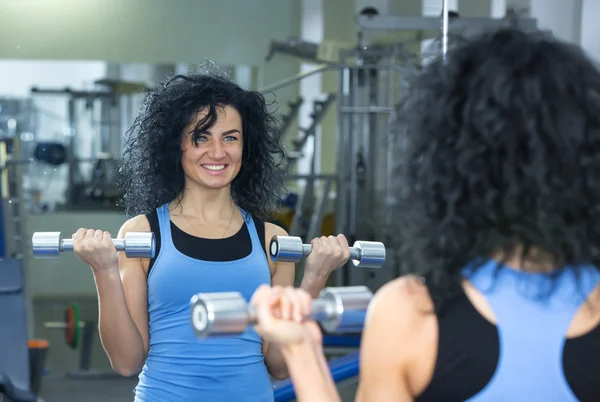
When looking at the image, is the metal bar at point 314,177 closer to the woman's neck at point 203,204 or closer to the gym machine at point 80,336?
the gym machine at point 80,336

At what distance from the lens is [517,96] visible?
85 cm

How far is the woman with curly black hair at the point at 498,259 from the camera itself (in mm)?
833

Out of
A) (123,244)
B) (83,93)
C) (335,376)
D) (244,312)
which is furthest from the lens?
(83,93)

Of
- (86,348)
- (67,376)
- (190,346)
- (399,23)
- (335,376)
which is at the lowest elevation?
(67,376)

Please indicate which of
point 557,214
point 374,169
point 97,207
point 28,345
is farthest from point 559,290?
point 374,169

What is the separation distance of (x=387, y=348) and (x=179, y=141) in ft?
3.27

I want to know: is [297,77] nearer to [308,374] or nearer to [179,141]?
[179,141]

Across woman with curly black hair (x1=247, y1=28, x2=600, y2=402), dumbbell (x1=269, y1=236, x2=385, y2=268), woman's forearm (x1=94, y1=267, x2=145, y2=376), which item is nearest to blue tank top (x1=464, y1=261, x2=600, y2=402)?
woman with curly black hair (x1=247, y1=28, x2=600, y2=402)

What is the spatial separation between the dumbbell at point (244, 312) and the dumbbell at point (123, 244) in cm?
70

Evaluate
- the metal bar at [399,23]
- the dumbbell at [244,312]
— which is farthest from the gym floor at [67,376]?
the dumbbell at [244,312]

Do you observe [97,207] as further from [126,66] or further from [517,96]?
[517,96]

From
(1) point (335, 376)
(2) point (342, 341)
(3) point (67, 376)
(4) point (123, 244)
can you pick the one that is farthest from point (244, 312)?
(3) point (67, 376)

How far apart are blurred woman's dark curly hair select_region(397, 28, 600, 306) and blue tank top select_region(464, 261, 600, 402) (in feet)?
0.08

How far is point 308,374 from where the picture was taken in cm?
85
